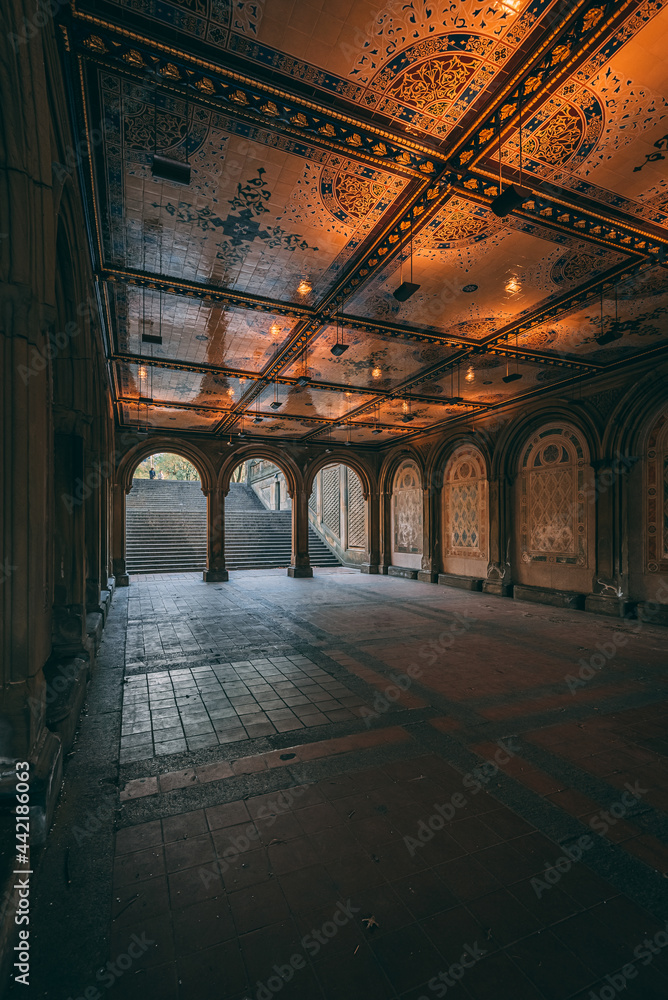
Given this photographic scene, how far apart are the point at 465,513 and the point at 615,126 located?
1094cm

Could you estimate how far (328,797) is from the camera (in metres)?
3.27

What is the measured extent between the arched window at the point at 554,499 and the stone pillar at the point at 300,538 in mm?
7485

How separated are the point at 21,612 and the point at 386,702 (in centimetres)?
361

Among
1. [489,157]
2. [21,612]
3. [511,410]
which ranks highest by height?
[489,157]

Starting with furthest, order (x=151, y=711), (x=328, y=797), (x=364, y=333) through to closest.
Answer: (x=364, y=333) → (x=151, y=711) → (x=328, y=797)

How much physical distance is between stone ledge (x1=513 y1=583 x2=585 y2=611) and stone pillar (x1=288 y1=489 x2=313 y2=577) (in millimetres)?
Result: 7303

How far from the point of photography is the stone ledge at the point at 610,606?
361 inches

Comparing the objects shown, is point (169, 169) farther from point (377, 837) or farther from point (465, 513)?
point (465, 513)

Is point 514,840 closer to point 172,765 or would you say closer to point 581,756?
point 581,756

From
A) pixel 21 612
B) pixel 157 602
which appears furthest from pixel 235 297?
pixel 157 602

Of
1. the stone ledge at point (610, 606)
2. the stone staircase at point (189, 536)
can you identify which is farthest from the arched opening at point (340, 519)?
the stone ledge at point (610, 606)

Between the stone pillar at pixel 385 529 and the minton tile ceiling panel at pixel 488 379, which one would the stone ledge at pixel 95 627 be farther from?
the stone pillar at pixel 385 529

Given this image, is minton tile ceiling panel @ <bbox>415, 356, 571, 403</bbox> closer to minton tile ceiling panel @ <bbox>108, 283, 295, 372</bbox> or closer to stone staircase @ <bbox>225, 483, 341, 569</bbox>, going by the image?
minton tile ceiling panel @ <bbox>108, 283, 295, 372</bbox>

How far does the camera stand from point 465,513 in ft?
46.1
